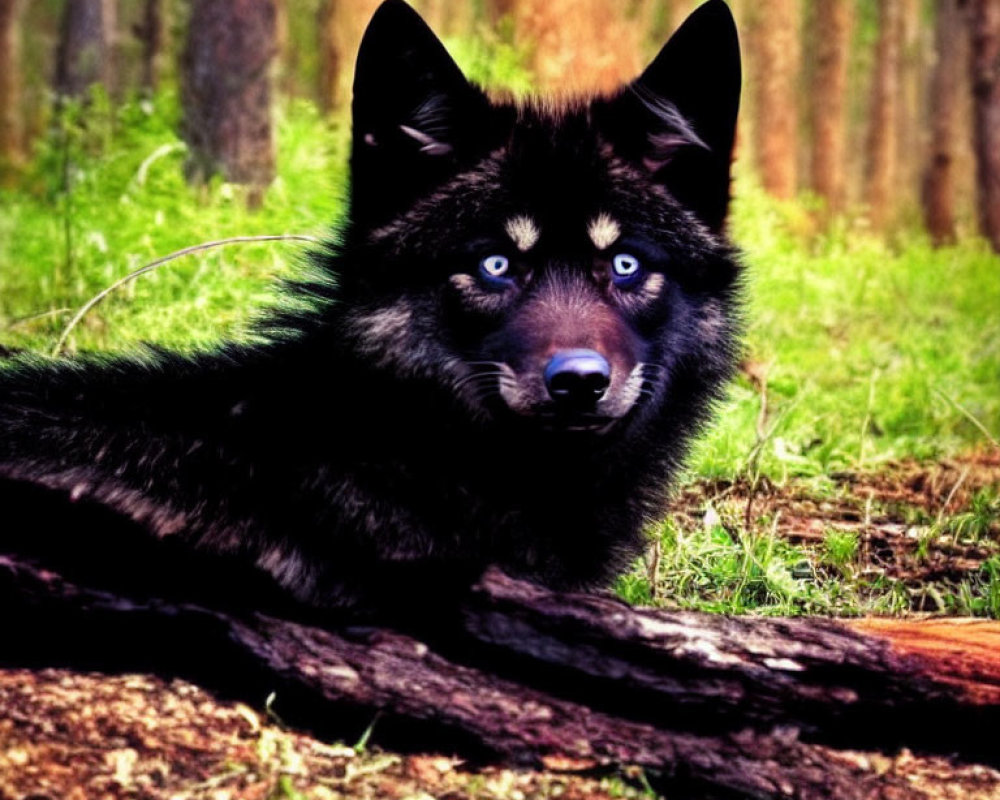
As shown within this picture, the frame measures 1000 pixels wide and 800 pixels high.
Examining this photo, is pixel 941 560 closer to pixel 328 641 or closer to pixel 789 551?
pixel 789 551

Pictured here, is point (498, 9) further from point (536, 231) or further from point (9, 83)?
point (9, 83)

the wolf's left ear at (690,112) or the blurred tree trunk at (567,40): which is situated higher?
the blurred tree trunk at (567,40)

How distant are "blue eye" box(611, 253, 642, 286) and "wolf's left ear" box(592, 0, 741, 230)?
1.23ft

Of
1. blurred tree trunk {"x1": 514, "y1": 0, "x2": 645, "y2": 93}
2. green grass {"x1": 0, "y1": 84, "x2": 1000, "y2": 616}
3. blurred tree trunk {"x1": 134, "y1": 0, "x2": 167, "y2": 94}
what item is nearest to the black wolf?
green grass {"x1": 0, "y1": 84, "x2": 1000, "y2": 616}

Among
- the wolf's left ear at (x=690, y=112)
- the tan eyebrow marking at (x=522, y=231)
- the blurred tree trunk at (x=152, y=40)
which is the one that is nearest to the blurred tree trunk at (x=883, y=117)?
the blurred tree trunk at (x=152, y=40)

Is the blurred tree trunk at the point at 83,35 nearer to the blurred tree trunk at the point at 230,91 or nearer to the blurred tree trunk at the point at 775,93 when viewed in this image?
the blurred tree trunk at the point at 230,91

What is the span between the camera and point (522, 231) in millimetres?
3303

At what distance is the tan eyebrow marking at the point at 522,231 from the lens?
3.30 metres

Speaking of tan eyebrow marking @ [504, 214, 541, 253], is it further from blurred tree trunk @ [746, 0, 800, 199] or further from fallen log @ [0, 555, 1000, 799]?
blurred tree trunk @ [746, 0, 800, 199]

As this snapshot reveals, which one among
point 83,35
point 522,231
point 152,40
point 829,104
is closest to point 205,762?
point 522,231

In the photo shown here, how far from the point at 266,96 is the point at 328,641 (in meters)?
6.75

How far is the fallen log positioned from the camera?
2.99 m

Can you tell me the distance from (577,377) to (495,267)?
1.63ft

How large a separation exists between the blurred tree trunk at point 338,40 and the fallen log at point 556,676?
1098 cm
